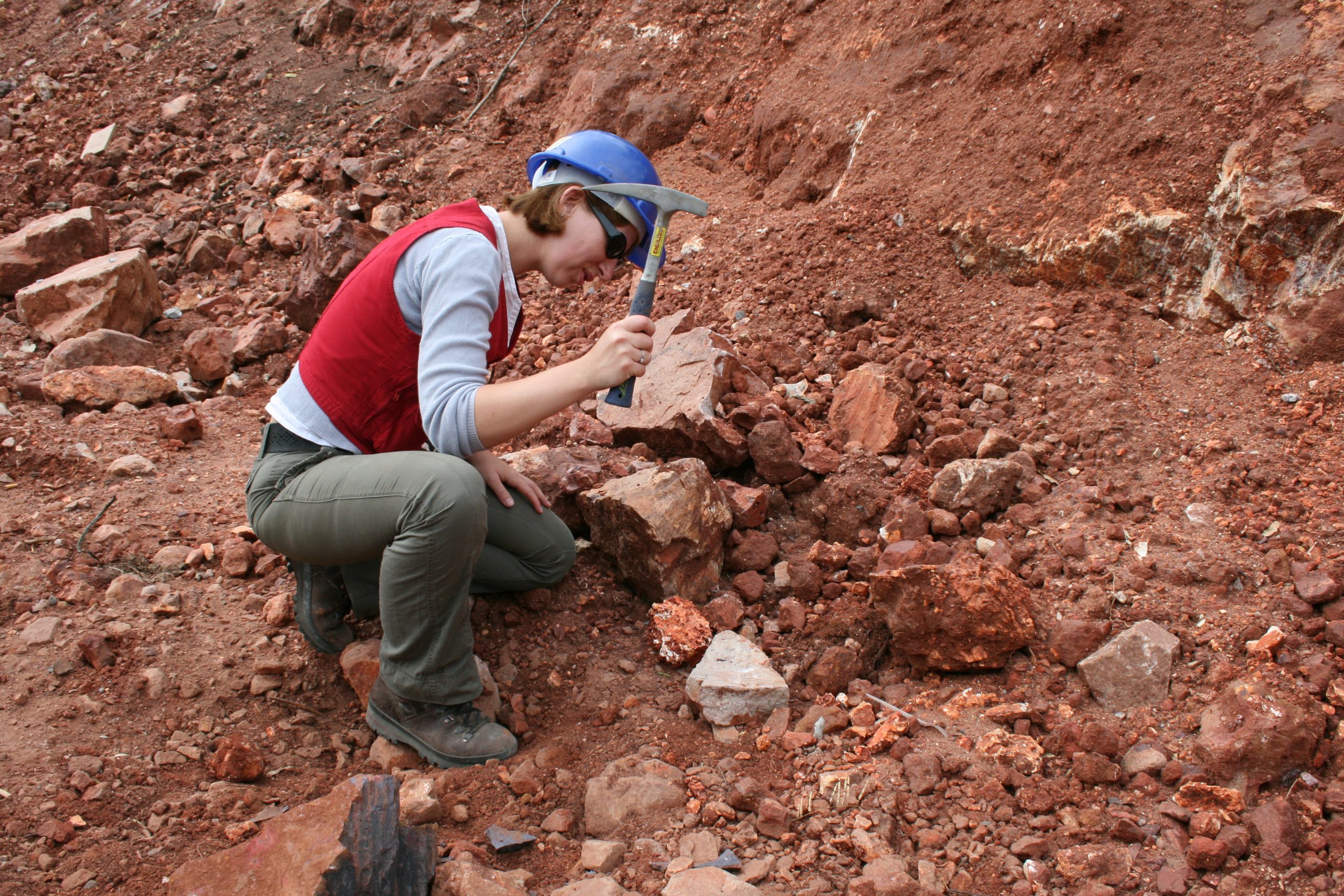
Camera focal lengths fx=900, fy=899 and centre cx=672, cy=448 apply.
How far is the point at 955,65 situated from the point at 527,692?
11.7ft

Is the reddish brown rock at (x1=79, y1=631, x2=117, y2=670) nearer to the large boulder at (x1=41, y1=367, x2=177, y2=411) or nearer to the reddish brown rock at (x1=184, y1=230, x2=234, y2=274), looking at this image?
the large boulder at (x1=41, y1=367, x2=177, y2=411)

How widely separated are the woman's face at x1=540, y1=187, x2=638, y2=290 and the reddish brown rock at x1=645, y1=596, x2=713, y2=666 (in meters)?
0.99

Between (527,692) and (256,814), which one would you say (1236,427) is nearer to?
(527,692)

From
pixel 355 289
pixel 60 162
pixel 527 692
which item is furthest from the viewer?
pixel 60 162

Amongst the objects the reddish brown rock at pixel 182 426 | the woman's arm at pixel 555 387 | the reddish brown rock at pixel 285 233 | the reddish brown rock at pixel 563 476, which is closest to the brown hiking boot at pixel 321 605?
the reddish brown rock at pixel 563 476

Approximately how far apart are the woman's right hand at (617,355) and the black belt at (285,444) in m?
0.82

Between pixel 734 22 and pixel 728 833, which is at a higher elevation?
pixel 734 22

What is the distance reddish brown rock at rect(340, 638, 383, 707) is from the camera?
8.14 feet

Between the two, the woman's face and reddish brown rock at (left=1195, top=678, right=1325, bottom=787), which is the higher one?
the woman's face

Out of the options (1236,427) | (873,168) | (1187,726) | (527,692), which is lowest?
(527,692)

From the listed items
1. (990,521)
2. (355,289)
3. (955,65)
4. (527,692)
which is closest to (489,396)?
(355,289)

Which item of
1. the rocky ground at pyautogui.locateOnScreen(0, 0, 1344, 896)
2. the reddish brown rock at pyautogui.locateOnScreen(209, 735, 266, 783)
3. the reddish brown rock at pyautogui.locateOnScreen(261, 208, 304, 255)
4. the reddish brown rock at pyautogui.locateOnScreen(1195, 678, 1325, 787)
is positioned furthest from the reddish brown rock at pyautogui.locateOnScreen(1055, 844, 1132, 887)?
the reddish brown rock at pyautogui.locateOnScreen(261, 208, 304, 255)

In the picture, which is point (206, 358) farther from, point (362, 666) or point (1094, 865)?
point (1094, 865)

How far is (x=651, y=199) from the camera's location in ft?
7.41
